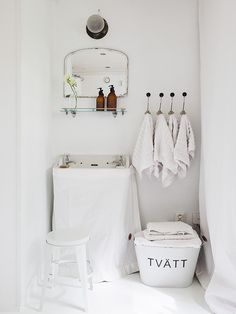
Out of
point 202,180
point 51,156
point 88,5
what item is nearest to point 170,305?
point 202,180

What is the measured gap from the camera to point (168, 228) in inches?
94.8

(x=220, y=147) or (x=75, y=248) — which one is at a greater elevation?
(x=220, y=147)

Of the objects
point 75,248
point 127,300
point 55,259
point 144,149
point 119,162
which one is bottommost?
point 127,300

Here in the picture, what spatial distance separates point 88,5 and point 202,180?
5.87 feet

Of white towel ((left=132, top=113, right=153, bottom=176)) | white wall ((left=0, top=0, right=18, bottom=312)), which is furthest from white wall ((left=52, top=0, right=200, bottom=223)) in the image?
white wall ((left=0, top=0, right=18, bottom=312))

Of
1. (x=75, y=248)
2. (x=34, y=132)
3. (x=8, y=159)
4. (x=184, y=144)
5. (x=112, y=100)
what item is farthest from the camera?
(x=112, y=100)

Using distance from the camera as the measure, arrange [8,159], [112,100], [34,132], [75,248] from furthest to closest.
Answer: [112,100] → [34,132] → [75,248] → [8,159]

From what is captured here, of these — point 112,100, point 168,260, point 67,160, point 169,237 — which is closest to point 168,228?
point 169,237

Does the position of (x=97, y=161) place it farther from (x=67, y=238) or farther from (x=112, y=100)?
(x=67, y=238)

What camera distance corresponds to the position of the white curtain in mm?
1910

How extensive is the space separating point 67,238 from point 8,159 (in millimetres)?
665

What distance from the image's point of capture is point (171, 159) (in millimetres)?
2475

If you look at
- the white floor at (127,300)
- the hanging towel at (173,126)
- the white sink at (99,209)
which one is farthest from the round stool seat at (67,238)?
the hanging towel at (173,126)

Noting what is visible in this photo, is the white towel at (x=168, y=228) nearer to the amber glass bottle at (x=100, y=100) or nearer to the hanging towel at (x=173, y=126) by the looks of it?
the hanging towel at (x=173, y=126)
